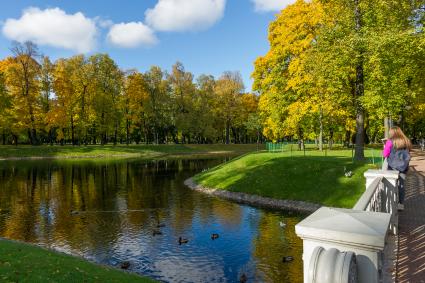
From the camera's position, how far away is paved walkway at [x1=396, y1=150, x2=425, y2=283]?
9508 millimetres

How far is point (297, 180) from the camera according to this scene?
3078 centimetres

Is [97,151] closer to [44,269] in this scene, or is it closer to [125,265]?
[125,265]

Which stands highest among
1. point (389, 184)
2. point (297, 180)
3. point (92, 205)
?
point (389, 184)

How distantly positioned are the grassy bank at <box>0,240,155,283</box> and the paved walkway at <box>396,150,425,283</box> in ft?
27.9

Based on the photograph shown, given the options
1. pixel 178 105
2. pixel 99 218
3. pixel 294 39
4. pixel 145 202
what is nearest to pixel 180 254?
pixel 99 218

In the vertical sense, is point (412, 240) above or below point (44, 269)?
above

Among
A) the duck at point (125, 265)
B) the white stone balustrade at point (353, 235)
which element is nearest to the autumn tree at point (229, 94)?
the duck at point (125, 265)

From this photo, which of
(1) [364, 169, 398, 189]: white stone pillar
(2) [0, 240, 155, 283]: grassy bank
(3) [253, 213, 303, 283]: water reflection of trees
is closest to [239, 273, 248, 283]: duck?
(3) [253, 213, 303, 283]: water reflection of trees

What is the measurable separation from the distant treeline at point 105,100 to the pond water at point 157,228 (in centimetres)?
4336

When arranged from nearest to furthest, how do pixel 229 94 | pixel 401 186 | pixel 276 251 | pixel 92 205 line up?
pixel 401 186 → pixel 276 251 → pixel 92 205 → pixel 229 94

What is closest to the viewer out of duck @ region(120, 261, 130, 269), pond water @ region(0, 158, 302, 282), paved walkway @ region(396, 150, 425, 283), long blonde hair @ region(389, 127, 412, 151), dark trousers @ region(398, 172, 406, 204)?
paved walkway @ region(396, 150, 425, 283)

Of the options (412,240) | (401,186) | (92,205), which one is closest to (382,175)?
(412,240)

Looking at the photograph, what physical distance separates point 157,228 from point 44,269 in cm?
1038

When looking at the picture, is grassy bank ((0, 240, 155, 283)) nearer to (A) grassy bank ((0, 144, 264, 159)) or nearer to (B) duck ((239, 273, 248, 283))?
(B) duck ((239, 273, 248, 283))
